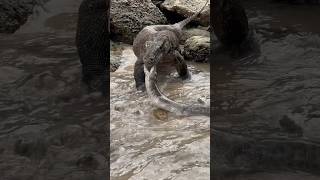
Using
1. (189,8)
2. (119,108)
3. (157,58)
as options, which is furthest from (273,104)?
(189,8)

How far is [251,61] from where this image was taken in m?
2.50

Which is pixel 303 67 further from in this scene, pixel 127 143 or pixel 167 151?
pixel 127 143

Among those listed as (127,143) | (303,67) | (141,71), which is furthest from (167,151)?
(141,71)

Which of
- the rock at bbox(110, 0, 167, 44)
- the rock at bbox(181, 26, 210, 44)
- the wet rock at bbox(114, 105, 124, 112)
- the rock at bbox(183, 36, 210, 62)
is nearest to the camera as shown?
the wet rock at bbox(114, 105, 124, 112)

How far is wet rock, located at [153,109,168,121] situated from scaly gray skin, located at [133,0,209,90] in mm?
576

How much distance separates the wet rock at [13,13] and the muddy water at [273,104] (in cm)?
84

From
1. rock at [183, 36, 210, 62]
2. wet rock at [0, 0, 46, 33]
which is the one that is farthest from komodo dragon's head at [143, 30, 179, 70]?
wet rock at [0, 0, 46, 33]

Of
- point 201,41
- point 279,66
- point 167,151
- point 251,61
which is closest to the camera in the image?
point 279,66

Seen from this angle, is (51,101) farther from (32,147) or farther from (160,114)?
(160,114)

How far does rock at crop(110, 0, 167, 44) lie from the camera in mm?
5844

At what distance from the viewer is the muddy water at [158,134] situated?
9.51 feet

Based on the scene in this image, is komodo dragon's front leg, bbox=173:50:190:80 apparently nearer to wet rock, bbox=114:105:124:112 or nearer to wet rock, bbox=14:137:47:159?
wet rock, bbox=114:105:124:112

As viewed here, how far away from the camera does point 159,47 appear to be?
4660 mm

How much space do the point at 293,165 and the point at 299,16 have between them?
72 centimetres
